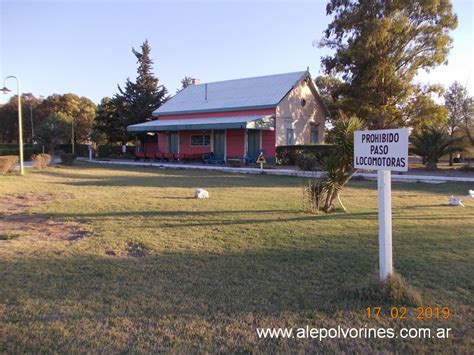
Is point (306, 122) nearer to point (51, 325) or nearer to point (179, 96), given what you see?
point (179, 96)

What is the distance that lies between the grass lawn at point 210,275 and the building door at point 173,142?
24818 millimetres

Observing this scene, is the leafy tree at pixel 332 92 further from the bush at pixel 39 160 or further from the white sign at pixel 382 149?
the white sign at pixel 382 149

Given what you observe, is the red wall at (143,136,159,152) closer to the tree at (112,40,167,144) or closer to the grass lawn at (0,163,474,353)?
the tree at (112,40,167,144)

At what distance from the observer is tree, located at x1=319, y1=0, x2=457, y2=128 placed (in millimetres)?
24922

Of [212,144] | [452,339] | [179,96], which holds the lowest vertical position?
[452,339]

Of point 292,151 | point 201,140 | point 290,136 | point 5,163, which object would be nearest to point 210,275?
point 5,163

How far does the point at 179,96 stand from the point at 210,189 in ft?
87.3

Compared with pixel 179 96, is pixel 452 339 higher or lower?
lower

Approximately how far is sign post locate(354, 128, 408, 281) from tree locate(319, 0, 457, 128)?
2271 centimetres

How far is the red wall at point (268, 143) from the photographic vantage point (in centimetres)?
2823

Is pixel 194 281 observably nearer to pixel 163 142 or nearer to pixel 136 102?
pixel 163 142

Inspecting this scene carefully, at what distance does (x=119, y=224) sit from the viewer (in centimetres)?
800

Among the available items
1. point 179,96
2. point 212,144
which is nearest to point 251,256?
point 212,144

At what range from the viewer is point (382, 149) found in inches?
170
